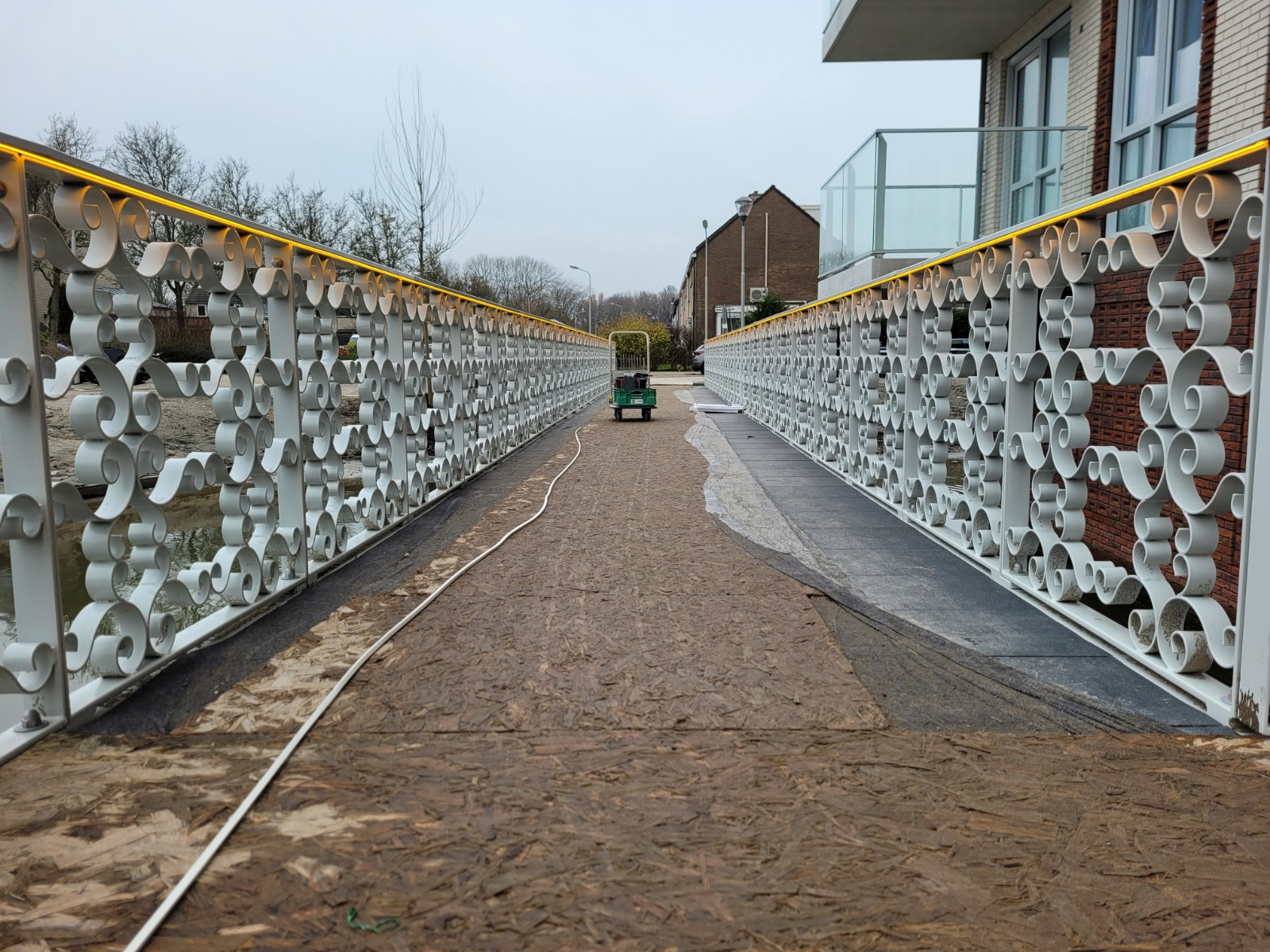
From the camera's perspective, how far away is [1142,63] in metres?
9.41

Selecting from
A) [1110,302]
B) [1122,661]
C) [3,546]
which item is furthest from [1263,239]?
[3,546]

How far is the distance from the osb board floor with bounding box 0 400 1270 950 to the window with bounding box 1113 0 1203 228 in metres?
6.39

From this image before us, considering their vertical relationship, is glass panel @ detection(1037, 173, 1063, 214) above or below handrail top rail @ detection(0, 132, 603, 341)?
above

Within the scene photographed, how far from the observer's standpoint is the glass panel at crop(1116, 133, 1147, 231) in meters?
8.55

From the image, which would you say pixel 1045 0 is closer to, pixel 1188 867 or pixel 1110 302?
pixel 1110 302

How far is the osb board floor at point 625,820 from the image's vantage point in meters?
2.43

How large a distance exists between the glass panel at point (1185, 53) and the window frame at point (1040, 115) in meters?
2.18

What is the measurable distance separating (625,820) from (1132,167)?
9066 millimetres

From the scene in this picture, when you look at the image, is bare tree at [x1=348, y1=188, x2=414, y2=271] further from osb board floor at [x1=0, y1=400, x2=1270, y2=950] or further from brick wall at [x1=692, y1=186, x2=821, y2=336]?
brick wall at [x1=692, y1=186, x2=821, y2=336]

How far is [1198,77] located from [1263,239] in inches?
223

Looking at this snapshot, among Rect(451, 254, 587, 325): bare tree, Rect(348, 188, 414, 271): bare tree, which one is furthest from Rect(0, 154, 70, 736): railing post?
Rect(451, 254, 587, 325): bare tree

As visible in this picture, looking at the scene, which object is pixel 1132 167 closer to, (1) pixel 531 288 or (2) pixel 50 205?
(2) pixel 50 205

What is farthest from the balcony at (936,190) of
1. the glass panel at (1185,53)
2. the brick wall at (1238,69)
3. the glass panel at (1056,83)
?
the brick wall at (1238,69)

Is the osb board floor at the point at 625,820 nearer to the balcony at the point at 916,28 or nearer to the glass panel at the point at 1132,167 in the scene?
the glass panel at the point at 1132,167
